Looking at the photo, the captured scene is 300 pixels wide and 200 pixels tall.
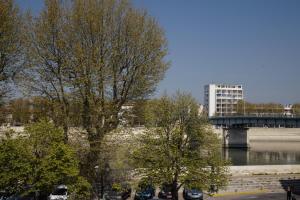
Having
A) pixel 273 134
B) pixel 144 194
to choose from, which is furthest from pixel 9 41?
pixel 273 134

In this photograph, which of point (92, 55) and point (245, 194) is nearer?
point (92, 55)

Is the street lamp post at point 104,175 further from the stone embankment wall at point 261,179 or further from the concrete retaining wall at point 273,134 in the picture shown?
the concrete retaining wall at point 273,134

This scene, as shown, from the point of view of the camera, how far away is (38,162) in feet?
95.4

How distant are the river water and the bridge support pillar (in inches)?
129

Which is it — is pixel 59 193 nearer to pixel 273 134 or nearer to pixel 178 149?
pixel 178 149

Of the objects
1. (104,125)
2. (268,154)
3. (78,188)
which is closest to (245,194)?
(104,125)

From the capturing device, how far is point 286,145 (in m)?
149

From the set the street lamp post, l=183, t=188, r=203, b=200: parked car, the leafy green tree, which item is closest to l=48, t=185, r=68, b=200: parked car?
the street lamp post

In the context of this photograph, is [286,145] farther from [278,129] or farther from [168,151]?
[168,151]

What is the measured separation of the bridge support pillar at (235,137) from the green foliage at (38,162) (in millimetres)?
119387

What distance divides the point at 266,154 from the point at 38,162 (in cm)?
9864

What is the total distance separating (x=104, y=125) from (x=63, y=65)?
18.8ft

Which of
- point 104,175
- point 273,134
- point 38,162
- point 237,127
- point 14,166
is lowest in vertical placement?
point 104,175

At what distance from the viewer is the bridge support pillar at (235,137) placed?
478 ft
